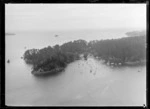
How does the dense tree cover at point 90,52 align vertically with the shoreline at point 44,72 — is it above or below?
above

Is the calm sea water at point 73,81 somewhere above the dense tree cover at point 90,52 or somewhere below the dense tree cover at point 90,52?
below

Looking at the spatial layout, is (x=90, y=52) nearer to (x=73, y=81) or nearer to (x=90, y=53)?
(x=90, y=53)

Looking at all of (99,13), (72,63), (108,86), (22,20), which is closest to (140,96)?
(108,86)

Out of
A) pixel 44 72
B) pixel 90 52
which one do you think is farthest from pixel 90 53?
pixel 44 72

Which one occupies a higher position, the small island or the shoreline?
the small island
